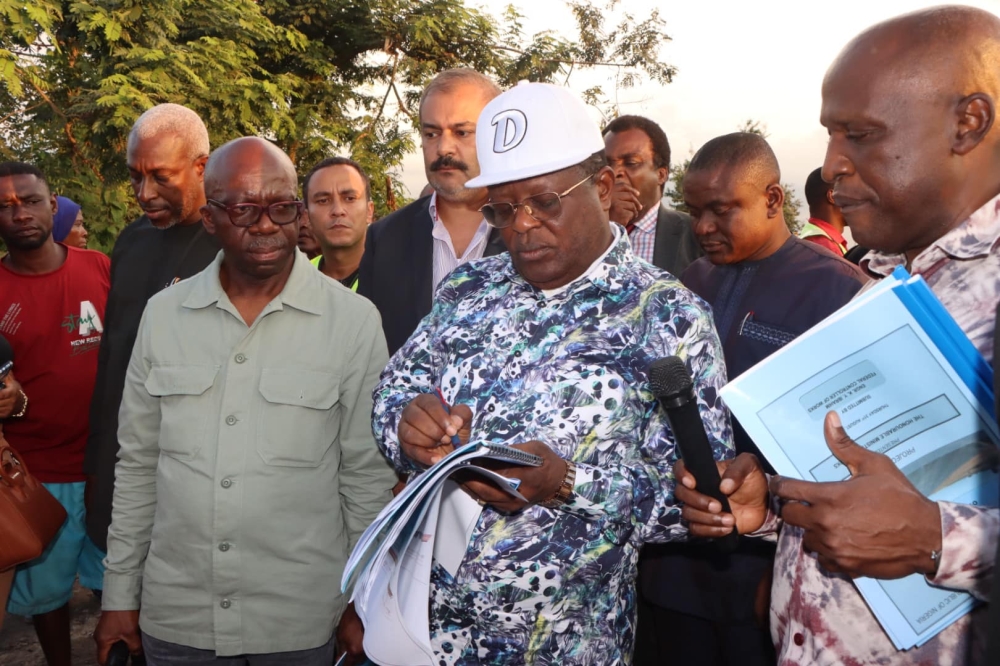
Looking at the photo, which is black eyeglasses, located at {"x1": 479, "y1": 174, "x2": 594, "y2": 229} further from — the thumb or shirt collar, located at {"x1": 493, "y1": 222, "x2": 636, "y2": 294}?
the thumb

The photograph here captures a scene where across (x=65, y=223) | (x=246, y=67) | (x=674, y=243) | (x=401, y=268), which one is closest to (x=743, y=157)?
(x=674, y=243)

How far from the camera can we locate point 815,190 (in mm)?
5609

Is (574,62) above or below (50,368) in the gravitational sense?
above

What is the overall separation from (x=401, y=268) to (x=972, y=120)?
8.06 ft

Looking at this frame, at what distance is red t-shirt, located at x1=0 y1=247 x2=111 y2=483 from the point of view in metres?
4.61

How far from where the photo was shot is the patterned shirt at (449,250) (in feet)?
11.9

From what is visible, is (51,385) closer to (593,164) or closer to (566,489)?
(593,164)

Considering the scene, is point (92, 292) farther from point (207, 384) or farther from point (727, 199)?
point (727, 199)

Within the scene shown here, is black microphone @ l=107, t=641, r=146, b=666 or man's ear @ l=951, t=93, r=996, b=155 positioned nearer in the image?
man's ear @ l=951, t=93, r=996, b=155

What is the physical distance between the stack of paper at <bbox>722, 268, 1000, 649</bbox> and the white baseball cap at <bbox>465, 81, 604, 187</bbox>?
1004mm

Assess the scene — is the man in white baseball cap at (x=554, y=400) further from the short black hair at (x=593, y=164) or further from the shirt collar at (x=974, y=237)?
the shirt collar at (x=974, y=237)

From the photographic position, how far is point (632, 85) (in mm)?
19938

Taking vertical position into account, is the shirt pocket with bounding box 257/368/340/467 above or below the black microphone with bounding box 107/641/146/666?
above

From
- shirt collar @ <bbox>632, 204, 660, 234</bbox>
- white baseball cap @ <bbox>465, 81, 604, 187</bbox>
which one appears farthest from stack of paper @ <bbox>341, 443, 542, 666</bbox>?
shirt collar @ <bbox>632, 204, 660, 234</bbox>
